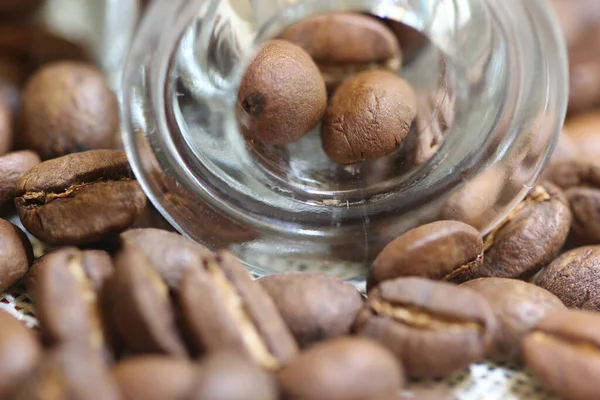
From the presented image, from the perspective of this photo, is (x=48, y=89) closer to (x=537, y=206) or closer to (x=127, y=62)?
(x=127, y=62)

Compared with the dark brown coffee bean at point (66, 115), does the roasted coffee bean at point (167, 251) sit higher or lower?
lower

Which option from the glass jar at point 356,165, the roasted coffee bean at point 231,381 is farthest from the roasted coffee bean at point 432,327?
the glass jar at point 356,165

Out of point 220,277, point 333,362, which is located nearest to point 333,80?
point 220,277

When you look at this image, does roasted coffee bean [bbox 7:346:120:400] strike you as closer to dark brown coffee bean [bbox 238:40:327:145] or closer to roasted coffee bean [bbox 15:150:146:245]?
roasted coffee bean [bbox 15:150:146:245]

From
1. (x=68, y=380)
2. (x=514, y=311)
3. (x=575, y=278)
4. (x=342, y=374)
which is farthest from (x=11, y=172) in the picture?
(x=575, y=278)

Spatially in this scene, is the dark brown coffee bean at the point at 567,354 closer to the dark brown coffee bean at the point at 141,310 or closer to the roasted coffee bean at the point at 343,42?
the dark brown coffee bean at the point at 141,310

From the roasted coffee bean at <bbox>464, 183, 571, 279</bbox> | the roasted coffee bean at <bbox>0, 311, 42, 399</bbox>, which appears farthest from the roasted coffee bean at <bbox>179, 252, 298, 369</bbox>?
the roasted coffee bean at <bbox>464, 183, 571, 279</bbox>
